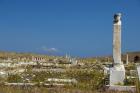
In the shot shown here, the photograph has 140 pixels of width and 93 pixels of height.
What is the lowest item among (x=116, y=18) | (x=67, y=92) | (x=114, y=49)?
(x=67, y=92)

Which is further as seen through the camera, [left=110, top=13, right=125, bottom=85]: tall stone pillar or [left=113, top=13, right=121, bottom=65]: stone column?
[left=113, top=13, right=121, bottom=65]: stone column

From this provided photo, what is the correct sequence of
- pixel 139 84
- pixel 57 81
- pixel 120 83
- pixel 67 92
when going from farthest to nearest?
1. pixel 57 81
2. pixel 120 83
3. pixel 139 84
4. pixel 67 92

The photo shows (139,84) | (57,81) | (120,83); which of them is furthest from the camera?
(57,81)

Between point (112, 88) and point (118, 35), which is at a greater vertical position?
point (118, 35)

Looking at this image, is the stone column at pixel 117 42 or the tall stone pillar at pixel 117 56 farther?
the stone column at pixel 117 42

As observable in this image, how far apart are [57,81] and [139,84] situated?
5.40 meters

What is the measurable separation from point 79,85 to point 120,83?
2.02 m

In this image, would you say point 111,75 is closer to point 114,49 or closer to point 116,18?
→ point 114,49

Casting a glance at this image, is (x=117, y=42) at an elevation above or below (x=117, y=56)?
above

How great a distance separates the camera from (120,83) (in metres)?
20.4

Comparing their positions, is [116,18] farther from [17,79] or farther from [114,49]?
[17,79]

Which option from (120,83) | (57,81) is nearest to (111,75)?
(120,83)

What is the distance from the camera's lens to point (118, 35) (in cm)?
2091

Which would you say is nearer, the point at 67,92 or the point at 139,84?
the point at 67,92
